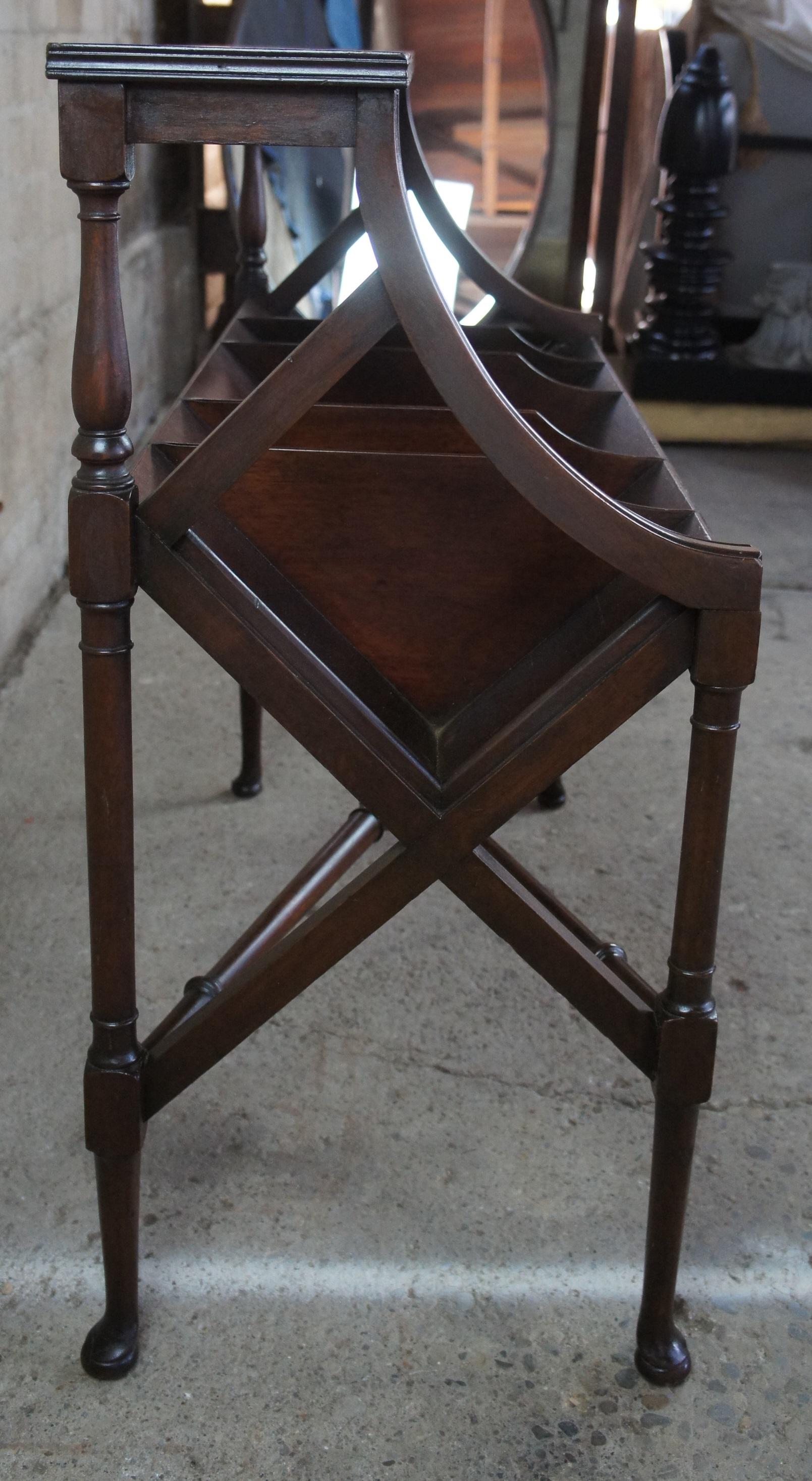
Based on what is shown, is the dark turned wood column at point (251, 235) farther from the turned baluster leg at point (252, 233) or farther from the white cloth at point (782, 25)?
the white cloth at point (782, 25)

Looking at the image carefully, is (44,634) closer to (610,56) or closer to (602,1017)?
(602,1017)

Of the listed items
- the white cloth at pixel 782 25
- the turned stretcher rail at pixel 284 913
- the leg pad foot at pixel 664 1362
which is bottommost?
the leg pad foot at pixel 664 1362

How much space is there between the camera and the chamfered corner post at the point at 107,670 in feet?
3.15

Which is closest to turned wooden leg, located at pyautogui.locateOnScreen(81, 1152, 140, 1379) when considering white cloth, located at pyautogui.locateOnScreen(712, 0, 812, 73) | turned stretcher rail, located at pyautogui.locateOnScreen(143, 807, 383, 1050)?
turned stretcher rail, located at pyautogui.locateOnScreen(143, 807, 383, 1050)

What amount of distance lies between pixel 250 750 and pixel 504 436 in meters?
1.22

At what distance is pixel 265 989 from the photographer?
117 centimetres

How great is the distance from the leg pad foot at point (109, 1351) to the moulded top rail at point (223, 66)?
1004mm

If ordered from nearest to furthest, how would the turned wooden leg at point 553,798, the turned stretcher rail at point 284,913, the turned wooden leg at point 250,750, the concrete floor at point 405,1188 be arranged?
1. the concrete floor at point 405,1188
2. the turned stretcher rail at point 284,913
3. the turned wooden leg at point 250,750
4. the turned wooden leg at point 553,798

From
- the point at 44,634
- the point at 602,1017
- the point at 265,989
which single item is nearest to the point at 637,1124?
the point at 602,1017

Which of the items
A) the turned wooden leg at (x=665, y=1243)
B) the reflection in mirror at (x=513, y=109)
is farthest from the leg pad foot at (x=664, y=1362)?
the reflection in mirror at (x=513, y=109)

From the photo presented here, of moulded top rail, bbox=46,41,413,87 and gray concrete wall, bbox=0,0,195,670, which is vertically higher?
moulded top rail, bbox=46,41,413,87

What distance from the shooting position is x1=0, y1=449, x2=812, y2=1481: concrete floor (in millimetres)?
1183

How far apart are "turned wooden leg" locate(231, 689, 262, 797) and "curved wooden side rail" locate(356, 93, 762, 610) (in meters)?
1.09

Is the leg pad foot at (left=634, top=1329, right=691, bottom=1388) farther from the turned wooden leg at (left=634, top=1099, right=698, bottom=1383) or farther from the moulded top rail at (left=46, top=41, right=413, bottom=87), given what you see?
the moulded top rail at (left=46, top=41, right=413, bottom=87)
